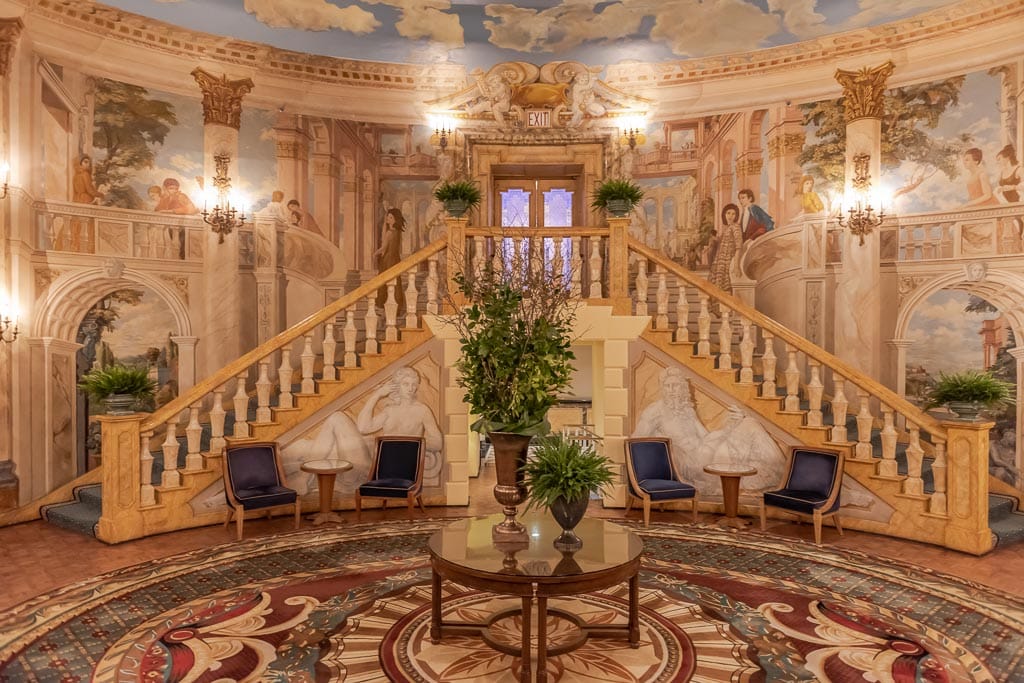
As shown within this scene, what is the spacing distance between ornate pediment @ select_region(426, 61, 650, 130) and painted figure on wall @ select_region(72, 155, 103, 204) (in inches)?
175

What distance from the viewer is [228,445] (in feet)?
23.0

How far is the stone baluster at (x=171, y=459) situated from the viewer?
6.68 meters

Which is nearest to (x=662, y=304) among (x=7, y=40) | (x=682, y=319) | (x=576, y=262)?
(x=682, y=319)

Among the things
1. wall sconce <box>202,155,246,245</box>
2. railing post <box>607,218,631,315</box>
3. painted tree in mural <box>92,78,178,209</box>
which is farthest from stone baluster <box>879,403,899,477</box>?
painted tree in mural <box>92,78,178,209</box>

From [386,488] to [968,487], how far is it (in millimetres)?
5383

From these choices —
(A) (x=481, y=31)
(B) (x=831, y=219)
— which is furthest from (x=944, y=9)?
(A) (x=481, y=31)

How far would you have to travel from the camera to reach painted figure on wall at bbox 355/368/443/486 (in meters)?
7.77

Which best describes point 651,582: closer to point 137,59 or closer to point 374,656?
point 374,656

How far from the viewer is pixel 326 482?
7230 mm

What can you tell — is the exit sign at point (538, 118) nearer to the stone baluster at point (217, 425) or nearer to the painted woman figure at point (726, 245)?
the painted woman figure at point (726, 245)

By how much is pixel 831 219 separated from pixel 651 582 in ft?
19.2

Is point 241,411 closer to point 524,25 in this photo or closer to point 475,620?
point 475,620

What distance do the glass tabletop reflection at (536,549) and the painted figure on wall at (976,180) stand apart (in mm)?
6439

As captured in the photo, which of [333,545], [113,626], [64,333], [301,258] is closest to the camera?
[113,626]
